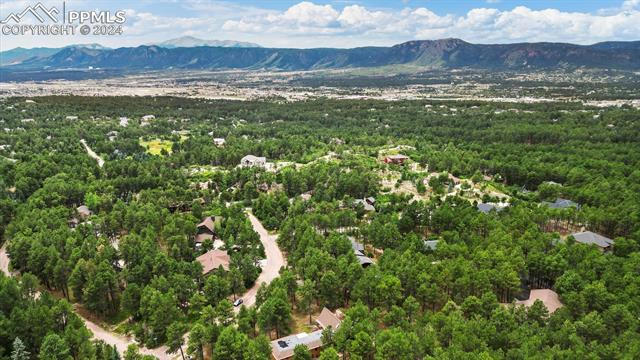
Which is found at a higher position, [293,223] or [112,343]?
[293,223]

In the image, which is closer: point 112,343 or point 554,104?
point 112,343

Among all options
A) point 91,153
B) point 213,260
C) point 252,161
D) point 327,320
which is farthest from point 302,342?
point 91,153

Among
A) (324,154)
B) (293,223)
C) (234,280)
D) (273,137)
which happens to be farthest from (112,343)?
(273,137)

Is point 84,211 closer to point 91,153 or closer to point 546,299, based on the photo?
point 91,153

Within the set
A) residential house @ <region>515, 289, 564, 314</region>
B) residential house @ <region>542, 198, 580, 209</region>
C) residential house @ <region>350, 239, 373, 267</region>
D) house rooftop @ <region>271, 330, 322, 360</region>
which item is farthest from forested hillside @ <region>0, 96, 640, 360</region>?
house rooftop @ <region>271, 330, 322, 360</region>

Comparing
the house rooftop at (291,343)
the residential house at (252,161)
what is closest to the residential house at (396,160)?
the residential house at (252,161)

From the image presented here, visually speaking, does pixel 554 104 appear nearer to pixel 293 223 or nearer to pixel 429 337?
pixel 293 223
